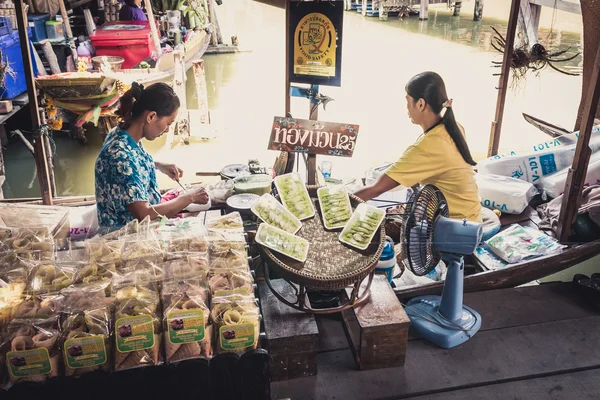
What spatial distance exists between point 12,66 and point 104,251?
6597 millimetres

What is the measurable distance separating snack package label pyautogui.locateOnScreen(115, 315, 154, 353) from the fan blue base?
1.65 meters

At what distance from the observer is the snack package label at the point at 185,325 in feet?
6.19

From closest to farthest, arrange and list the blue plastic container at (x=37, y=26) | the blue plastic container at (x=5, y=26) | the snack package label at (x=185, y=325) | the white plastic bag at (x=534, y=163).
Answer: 1. the snack package label at (x=185, y=325)
2. the white plastic bag at (x=534, y=163)
3. the blue plastic container at (x=5, y=26)
4. the blue plastic container at (x=37, y=26)

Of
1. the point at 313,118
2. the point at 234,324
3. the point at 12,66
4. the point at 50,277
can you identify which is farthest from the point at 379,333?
the point at 12,66

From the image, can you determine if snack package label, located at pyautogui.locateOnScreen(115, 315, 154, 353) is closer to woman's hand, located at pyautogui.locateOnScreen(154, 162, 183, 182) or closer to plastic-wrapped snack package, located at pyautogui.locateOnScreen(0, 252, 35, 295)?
plastic-wrapped snack package, located at pyautogui.locateOnScreen(0, 252, 35, 295)

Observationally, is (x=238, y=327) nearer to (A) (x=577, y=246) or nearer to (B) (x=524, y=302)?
(B) (x=524, y=302)

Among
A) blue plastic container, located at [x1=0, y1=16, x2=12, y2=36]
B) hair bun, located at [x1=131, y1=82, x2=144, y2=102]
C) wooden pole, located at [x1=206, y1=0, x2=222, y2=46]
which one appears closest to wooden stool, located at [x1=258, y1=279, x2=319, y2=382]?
hair bun, located at [x1=131, y1=82, x2=144, y2=102]

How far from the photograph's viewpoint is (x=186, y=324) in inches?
74.5

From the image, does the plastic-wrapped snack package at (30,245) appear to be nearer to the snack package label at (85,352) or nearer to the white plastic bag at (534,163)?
the snack package label at (85,352)

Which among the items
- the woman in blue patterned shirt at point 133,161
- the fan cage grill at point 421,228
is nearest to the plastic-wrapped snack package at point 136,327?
the woman in blue patterned shirt at point 133,161

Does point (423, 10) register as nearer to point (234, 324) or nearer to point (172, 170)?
point (172, 170)

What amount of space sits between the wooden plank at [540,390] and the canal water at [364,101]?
407 cm

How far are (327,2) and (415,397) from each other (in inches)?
93.3

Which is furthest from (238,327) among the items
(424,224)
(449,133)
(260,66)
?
(260,66)
